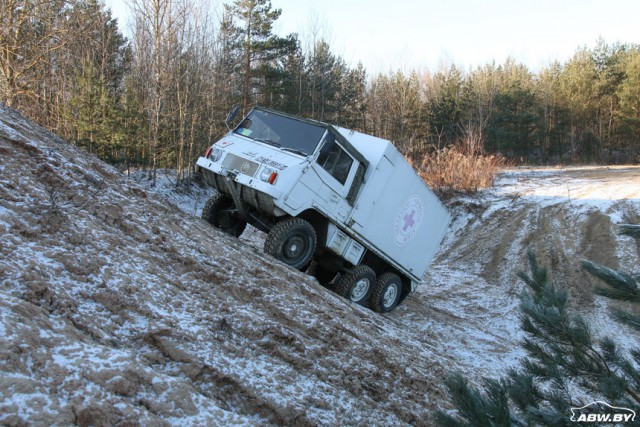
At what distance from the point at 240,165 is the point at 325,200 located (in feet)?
4.80

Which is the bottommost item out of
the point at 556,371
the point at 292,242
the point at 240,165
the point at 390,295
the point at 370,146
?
the point at 390,295

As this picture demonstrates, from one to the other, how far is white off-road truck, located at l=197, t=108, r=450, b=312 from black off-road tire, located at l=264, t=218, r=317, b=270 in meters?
0.02

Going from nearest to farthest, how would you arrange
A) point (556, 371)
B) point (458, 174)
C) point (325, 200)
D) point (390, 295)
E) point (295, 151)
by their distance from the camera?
point (556, 371) → point (295, 151) → point (325, 200) → point (390, 295) → point (458, 174)

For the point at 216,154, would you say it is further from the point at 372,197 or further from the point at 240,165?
the point at 372,197

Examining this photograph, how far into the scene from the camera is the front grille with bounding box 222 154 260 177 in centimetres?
734

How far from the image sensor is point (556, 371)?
8.90 feet

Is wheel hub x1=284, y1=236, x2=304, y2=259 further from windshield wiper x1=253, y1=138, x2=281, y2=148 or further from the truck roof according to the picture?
the truck roof

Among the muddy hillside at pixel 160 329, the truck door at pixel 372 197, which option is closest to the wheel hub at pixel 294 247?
the muddy hillside at pixel 160 329

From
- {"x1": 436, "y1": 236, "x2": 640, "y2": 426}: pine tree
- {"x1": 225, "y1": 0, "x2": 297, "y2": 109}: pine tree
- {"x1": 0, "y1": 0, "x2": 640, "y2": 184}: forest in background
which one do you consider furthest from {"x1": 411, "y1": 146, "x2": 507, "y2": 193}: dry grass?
{"x1": 436, "y1": 236, "x2": 640, "y2": 426}: pine tree

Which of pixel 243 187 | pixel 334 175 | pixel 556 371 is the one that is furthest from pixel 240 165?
pixel 556 371

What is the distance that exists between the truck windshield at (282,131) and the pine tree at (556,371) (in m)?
5.25

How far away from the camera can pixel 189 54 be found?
75.5 feet

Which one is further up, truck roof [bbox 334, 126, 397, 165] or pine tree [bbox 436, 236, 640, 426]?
truck roof [bbox 334, 126, 397, 165]

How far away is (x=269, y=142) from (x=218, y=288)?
12.1ft
